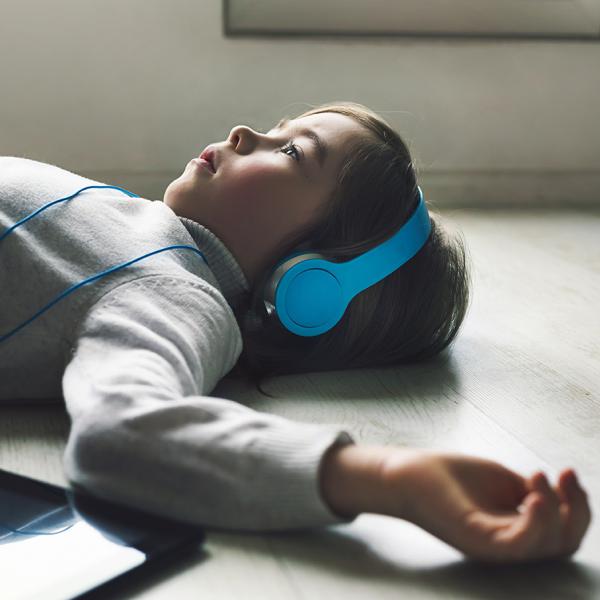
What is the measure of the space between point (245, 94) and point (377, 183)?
1.63 metres

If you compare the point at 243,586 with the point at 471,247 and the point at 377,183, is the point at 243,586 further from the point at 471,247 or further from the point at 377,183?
the point at 471,247

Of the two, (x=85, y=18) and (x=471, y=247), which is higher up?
(x=85, y=18)

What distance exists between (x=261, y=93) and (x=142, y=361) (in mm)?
2042

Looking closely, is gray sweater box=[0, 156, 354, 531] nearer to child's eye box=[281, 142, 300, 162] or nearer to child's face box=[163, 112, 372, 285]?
child's face box=[163, 112, 372, 285]

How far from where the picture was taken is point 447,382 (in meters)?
1.25

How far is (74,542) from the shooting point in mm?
728

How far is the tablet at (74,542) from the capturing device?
67 centimetres

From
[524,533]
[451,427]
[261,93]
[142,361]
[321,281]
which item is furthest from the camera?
[261,93]

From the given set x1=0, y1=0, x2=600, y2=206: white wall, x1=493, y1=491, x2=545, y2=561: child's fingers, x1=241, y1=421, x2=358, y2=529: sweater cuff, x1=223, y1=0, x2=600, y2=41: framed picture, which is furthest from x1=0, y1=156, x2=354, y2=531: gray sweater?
x1=223, y1=0, x2=600, y2=41: framed picture

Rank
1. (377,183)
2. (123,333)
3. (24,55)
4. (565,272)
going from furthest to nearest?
1. (24,55)
2. (565,272)
3. (377,183)
4. (123,333)

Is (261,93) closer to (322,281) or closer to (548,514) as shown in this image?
(322,281)

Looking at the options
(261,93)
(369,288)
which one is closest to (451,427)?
(369,288)

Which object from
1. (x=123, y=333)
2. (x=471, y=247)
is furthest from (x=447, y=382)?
(x=471, y=247)

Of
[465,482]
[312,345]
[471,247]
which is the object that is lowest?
[471,247]
